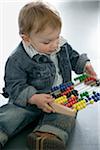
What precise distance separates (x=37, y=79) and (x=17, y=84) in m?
0.08

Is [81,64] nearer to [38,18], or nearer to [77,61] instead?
[77,61]

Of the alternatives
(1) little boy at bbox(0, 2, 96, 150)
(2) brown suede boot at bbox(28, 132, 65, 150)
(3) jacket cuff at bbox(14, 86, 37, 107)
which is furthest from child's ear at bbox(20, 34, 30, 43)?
(2) brown suede boot at bbox(28, 132, 65, 150)

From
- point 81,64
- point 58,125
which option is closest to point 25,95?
point 58,125

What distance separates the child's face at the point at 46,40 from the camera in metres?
1.10

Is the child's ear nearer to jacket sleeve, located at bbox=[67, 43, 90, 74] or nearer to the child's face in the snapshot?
the child's face

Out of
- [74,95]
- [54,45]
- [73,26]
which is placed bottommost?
[73,26]

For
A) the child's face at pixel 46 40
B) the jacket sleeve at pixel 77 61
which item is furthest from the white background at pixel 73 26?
the child's face at pixel 46 40

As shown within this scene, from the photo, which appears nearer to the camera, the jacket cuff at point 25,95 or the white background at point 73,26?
the jacket cuff at point 25,95

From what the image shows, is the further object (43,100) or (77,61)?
(77,61)

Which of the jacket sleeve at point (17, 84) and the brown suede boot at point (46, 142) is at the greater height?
the jacket sleeve at point (17, 84)

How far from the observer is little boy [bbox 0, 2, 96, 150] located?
1086 mm

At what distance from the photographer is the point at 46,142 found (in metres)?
1.05

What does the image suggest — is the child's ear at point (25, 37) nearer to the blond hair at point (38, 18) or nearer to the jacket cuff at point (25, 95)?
the blond hair at point (38, 18)

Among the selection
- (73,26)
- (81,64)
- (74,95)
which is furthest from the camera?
(73,26)
